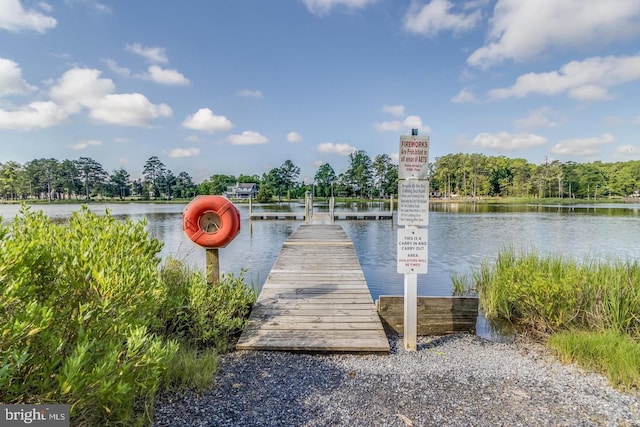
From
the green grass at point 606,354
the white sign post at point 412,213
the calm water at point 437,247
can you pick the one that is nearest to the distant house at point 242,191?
the calm water at point 437,247

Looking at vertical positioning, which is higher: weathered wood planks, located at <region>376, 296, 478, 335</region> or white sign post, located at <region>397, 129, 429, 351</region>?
white sign post, located at <region>397, 129, 429, 351</region>

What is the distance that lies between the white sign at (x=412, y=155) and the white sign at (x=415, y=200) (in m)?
0.07

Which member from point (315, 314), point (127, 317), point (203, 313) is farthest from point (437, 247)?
point (127, 317)

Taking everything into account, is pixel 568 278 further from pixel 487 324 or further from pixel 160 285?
pixel 160 285

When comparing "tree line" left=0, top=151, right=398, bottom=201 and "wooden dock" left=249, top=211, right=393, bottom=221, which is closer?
"wooden dock" left=249, top=211, right=393, bottom=221

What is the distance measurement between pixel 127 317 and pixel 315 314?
2.14 metres

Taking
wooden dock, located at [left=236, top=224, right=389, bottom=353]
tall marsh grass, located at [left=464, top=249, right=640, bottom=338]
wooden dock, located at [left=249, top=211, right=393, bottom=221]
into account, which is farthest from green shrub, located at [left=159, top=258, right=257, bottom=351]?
wooden dock, located at [left=249, top=211, right=393, bottom=221]

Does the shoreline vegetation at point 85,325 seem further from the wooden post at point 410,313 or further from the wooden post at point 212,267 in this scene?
the wooden post at point 410,313

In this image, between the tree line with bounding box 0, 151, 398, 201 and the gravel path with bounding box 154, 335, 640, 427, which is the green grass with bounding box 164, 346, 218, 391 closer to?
the gravel path with bounding box 154, 335, 640, 427

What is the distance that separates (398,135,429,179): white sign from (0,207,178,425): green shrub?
6.91ft

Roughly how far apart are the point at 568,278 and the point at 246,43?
16.5 meters

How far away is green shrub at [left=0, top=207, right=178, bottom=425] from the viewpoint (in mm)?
1274

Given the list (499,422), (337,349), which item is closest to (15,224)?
(337,349)

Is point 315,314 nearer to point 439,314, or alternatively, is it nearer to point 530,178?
point 439,314
